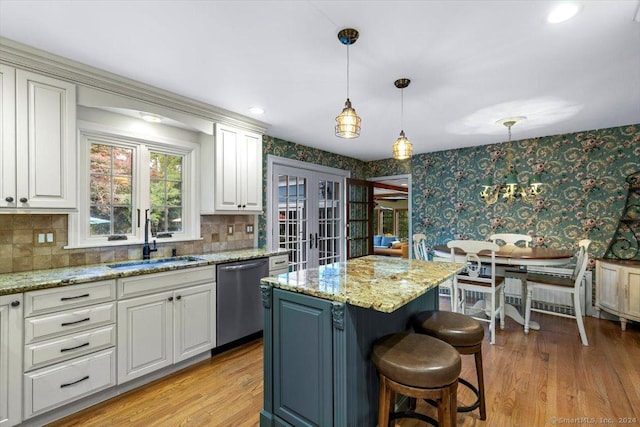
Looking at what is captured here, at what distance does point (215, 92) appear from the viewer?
2699mm

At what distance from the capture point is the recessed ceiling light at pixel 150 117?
2.68 m

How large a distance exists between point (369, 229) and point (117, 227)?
4102 millimetres

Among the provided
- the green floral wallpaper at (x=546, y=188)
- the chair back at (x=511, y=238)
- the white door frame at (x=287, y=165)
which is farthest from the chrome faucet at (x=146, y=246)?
the chair back at (x=511, y=238)

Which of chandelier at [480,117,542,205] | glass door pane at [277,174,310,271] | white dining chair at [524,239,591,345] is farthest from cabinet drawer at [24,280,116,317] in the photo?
chandelier at [480,117,542,205]

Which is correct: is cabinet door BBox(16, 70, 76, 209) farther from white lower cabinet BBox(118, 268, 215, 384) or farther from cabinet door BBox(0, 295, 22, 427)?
white lower cabinet BBox(118, 268, 215, 384)

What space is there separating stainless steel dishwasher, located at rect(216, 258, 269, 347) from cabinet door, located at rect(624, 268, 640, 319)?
3953 mm

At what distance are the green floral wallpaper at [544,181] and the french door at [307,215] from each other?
26cm

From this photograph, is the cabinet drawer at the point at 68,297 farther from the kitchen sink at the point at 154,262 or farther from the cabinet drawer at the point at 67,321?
the kitchen sink at the point at 154,262

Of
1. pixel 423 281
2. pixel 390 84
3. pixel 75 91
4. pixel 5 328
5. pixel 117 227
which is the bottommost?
pixel 5 328

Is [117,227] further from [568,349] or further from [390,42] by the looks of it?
[568,349]

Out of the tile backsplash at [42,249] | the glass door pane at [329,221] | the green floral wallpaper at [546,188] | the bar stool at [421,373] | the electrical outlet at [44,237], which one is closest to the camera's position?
the bar stool at [421,373]

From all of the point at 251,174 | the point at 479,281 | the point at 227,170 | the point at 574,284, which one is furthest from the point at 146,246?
the point at 574,284

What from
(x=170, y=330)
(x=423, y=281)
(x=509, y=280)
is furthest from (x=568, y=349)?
(x=170, y=330)

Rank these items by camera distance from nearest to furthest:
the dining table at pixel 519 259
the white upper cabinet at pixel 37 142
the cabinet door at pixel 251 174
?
the white upper cabinet at pixel 37 142, the dining table at pixel 519 259, the cabinet door at pixel 251 174
